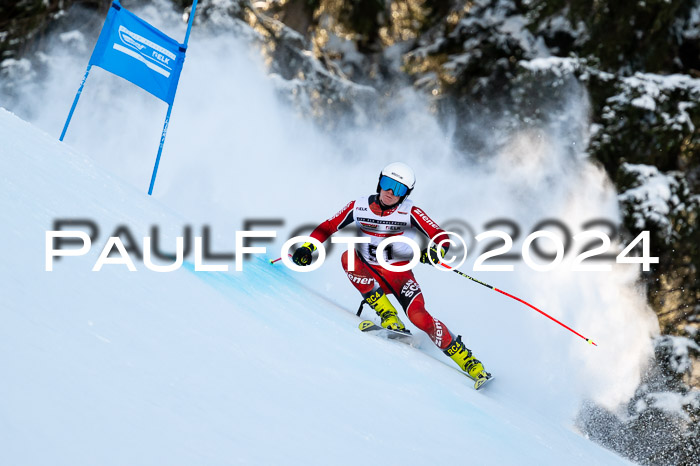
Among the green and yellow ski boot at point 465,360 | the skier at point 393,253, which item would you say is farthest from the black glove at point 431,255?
the green and yellow ski boot at point 465,360

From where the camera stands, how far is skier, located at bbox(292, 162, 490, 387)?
4805mm

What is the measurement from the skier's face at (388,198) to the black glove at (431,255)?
40 centimetres

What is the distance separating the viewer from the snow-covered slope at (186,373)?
5.33 feet

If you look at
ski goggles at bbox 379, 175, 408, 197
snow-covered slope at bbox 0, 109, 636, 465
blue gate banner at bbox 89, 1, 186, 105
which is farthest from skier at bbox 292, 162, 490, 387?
blue gate banner at bbox 89, 1, 186, 105

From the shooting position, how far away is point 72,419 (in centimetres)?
155

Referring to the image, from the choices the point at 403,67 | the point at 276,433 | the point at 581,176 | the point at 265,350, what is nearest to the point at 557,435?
the point at 265,350

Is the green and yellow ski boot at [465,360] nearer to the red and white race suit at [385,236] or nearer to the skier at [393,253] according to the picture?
the skier at [393,253]

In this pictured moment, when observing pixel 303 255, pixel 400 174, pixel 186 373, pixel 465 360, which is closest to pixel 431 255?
pixel 400 174

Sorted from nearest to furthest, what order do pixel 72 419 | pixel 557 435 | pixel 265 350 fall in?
1. pixel 72 419
2. pixel 265 350
3. pixel 557 435

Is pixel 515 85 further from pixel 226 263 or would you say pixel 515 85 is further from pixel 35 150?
pixel 35 150

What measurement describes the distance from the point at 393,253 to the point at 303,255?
68 cm

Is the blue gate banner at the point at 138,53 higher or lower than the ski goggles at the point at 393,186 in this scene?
higher

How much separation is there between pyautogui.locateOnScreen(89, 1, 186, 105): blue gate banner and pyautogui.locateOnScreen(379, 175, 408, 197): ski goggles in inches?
91.0

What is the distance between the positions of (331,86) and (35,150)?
7791 millimetres
